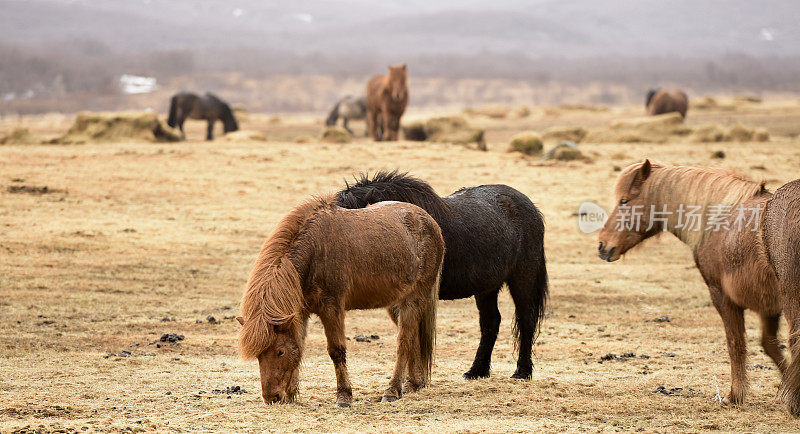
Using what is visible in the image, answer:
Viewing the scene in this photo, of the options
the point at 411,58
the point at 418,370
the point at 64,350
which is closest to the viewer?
the point at 418,370

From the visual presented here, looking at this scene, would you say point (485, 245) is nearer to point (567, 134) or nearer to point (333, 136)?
point (333, 136)

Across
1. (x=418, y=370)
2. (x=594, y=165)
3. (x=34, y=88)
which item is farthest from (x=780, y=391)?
(x=34, y=88)

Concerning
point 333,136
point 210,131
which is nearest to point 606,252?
point 333,136

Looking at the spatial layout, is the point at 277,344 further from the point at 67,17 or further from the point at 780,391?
the point at 67,17

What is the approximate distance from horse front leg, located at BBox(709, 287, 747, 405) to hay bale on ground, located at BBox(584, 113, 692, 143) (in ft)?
63.3

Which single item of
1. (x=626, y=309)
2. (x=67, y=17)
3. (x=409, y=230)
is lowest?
(x=626, y=309)

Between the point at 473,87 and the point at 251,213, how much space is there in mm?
79767

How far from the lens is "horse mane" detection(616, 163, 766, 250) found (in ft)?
21.8

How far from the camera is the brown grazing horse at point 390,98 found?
78.9 ft

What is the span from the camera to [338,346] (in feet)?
20.6

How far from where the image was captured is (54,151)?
66.4 ft

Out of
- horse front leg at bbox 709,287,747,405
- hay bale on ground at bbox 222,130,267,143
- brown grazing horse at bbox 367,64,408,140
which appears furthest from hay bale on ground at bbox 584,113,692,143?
horse front leg at bbox 709,287,747,405

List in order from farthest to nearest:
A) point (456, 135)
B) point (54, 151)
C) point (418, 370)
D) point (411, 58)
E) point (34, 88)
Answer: point (411, 58)
point (34, 88)
point (456, 135)
point (54, 151)
point (418, 370)

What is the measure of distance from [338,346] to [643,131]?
21213mm
